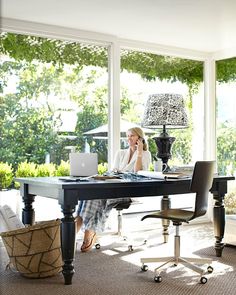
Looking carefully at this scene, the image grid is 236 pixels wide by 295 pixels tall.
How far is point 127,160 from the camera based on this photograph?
16.8 ft

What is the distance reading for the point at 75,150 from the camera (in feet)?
18.4

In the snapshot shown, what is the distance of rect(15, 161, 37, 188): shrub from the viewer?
525 centimetres

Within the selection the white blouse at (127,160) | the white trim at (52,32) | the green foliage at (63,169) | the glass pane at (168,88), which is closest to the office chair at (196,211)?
the white blouse at (127,160)

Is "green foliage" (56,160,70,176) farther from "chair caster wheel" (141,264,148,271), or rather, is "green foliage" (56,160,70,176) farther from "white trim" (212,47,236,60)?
"white trim" (212,47,236,60)

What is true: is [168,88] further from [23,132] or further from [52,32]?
[23,132]

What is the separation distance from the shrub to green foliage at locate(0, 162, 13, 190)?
0.25 ft

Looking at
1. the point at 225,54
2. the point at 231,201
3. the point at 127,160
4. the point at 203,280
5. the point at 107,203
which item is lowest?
the point at 203,280

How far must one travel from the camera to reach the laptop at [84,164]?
4184mm

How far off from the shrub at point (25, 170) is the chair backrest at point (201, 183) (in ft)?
7.03

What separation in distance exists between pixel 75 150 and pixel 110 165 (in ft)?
1.59

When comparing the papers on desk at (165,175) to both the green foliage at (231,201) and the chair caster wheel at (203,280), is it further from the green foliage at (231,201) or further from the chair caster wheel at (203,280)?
the green foliage at (231,201)

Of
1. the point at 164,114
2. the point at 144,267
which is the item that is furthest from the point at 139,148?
the point at 144,267

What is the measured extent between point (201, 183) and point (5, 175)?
230 cm

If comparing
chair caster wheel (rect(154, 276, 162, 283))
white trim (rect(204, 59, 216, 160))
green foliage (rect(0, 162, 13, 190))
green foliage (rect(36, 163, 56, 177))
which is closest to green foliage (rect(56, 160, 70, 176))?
green foliage (rect(36, 163, 56, 177))
